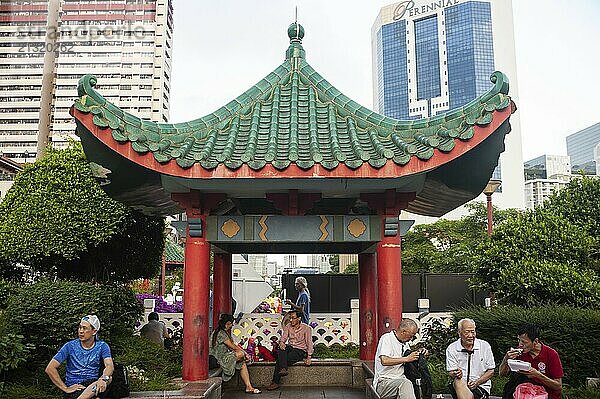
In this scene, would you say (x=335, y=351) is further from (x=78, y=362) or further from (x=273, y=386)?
(x=78, y=362)

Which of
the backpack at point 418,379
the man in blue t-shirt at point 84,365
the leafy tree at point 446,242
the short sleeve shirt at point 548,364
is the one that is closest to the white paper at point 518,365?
the short sleeve shirt at point 548,364

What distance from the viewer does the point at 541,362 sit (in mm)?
6211

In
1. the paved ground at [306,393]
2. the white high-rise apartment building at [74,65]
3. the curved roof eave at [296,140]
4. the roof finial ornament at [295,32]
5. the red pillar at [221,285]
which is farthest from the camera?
the white high-rise apartment building at [74,65]

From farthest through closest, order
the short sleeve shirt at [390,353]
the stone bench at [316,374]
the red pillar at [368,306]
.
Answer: the red pillar at [368,306], the stone bench at [316,374], the short sleeve shirt at [390,353]

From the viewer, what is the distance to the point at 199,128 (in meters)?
→ 8.66

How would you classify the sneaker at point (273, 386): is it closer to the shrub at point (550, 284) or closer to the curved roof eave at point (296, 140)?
the curved roof eave at point (296, 140)

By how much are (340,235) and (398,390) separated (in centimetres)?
240

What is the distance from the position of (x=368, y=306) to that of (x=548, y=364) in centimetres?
475

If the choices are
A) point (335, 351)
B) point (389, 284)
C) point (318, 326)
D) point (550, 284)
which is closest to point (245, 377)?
point (389, 284)

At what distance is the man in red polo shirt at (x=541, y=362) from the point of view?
6109 mm

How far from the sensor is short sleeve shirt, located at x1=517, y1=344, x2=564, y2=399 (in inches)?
243

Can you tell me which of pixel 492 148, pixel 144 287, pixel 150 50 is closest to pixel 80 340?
pixel 492 148

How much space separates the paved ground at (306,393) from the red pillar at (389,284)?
129 centimetres

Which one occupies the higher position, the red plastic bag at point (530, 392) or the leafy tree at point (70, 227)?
the leafy tree at point (70, 227)
